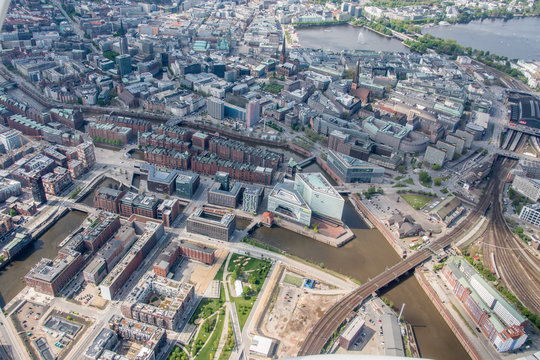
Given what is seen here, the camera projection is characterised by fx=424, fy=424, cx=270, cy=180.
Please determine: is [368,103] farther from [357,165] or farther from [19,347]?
[19,347]

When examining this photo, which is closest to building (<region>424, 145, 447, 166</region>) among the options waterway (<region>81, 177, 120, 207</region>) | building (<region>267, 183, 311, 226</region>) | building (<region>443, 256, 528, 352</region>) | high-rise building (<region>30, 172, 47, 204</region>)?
building (<region>443, 256, 528, 352</region>)

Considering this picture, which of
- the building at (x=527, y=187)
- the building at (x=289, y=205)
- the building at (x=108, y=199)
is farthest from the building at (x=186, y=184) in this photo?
the building at (x=527, y=187)

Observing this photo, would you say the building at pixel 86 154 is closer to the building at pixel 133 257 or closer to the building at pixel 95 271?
the building at pixel 133 257

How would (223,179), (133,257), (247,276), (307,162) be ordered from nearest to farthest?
(133,257)
(247,276)
(223,179)
(307,162)

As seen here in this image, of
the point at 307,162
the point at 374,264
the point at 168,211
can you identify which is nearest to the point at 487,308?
the point at 374,264

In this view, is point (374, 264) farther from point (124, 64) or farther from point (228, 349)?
point (124, 64)

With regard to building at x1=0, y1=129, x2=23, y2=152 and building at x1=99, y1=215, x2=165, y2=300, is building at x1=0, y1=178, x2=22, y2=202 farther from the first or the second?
building at x1=99, y1=215, x2=165, y2=300

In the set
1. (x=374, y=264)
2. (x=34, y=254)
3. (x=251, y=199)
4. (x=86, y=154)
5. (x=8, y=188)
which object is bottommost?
(x=374, y=264)

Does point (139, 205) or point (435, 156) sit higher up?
point (435, 156)
